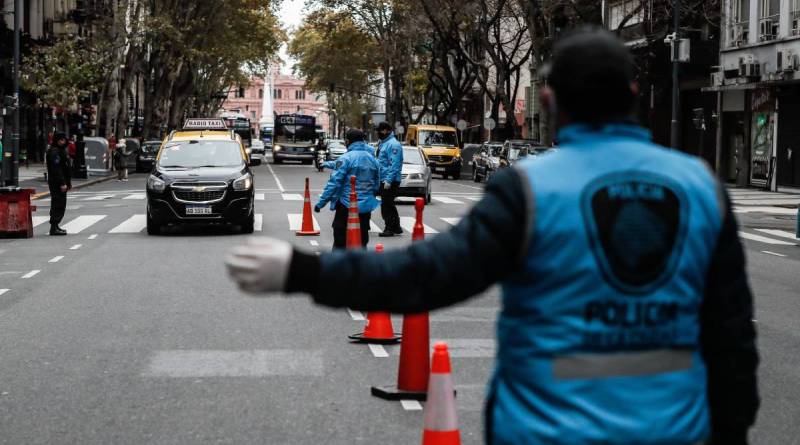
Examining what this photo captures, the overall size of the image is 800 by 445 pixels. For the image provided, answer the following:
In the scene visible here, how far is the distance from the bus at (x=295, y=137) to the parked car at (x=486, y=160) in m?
24.0

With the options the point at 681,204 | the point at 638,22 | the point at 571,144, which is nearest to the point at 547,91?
the point at 571,144

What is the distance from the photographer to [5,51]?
47.7 m

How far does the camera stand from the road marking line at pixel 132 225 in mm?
21875

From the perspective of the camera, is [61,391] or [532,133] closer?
[61,391]

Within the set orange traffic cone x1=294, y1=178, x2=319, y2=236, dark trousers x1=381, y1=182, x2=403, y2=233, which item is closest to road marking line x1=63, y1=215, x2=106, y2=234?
orange traffic cone x1=294, y1=178, x2=319, y2=236

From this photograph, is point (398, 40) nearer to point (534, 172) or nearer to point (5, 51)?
point (5, 51)

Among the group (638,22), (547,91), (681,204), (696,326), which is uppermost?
(638,22)

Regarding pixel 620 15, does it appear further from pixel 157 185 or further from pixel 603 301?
pixel 603 301

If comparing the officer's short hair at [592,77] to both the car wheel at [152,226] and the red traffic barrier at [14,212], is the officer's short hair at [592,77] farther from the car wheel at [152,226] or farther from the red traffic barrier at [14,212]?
the red traffic barrier at [14,212]

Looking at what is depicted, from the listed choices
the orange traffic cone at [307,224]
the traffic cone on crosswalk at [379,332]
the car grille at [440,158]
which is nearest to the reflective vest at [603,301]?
the traffic cone on crosswalk at [379,332]

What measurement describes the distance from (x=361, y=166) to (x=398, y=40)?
5317 centimetres

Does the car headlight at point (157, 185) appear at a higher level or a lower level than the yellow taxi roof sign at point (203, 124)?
Answer: lower

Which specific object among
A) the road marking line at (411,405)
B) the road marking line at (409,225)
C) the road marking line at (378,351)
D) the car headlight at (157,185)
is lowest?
the road marking line at (409,225)

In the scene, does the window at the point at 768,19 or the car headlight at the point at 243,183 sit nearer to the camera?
the car headlight at the point at 243,183
